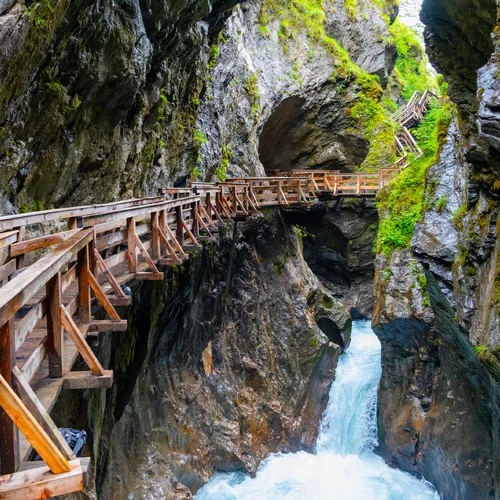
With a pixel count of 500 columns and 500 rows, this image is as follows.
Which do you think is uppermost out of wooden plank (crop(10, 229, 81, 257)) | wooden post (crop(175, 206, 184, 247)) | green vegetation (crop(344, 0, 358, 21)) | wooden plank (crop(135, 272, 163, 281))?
green vegetation (crop(344, 0, 358, 21))

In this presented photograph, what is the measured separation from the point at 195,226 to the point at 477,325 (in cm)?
597

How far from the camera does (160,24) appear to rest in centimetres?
1110

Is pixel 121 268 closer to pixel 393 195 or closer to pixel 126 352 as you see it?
pixel 126 352

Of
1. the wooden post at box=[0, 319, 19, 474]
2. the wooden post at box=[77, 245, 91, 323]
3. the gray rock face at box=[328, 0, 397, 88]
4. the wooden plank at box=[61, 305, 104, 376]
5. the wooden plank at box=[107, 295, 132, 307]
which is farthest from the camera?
the gray rock face at box=[328, 0, 397, 88]

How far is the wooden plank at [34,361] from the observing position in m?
3.11

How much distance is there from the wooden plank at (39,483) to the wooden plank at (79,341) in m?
1.51

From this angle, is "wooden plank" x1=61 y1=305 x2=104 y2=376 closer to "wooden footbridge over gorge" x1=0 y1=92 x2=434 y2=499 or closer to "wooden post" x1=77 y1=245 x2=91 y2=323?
"wooden footbridge over gorge" x1=0 y1=92 x2=434 y2=499

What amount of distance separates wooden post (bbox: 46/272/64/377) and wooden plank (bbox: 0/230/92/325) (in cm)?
19

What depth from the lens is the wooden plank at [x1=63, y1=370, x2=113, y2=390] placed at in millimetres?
3846

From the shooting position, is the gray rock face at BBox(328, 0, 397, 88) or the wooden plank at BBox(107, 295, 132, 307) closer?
the wooden plank at BBox(107, 295, 132, 307)

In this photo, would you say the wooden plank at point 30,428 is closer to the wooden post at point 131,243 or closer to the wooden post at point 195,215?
the wooden post at point 131,243

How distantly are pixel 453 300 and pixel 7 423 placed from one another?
33.2 feet

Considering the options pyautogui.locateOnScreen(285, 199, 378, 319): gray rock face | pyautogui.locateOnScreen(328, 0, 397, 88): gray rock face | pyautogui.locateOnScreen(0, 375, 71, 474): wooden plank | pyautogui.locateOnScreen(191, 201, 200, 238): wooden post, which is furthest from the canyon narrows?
pyautogui.locateOnScreen(328, 0, 397, 88): gray rock face

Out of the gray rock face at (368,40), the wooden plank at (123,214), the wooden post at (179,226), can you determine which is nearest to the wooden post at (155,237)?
the wooden plank at (123,214)
